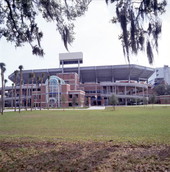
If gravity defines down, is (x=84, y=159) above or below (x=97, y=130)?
above

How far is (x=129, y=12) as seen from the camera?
5918 mm

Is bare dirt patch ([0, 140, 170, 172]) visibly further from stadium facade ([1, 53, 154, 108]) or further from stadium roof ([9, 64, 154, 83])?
stadium roof ([9, 64, 154, 83])

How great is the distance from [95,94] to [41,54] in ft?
297

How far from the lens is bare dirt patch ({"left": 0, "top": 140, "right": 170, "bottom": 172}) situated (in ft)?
15.6

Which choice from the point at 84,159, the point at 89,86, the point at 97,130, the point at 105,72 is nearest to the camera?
the point at 84,159

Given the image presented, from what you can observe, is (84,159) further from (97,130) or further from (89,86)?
(89,86)

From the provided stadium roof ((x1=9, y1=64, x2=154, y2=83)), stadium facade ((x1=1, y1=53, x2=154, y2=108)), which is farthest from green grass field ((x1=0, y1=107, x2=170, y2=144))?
stadium roof ((x1=9, y1=64, x2=154, y2=83))

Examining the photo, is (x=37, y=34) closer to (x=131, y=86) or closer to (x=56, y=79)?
(x=56, y=79)

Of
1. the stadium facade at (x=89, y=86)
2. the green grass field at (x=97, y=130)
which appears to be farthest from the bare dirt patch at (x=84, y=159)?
the stadium facade at (x=89, y=86)

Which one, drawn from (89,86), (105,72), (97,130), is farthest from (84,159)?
(105,72)

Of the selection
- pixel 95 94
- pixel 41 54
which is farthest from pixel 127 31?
pixel 95 94

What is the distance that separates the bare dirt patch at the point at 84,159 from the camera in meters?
4.74

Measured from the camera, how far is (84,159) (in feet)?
17.6

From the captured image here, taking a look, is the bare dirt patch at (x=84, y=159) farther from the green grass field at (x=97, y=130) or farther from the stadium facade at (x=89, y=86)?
the stadium facade at (x=89, y=86)
